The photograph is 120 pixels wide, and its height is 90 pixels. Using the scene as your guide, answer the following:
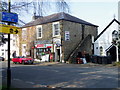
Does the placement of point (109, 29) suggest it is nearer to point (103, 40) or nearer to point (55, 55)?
point (103, 40)

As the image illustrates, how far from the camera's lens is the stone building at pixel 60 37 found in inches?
1057

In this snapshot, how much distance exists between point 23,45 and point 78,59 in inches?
541

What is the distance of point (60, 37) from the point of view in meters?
26.8

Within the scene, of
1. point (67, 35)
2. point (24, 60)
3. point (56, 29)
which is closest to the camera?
point (24, 60)

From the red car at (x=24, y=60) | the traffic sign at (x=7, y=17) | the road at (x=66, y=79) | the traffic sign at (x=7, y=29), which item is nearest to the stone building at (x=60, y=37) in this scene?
the red car at (x=24, y=60)

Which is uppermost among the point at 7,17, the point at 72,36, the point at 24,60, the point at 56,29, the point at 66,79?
the point at 56,29

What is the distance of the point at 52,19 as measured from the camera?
28938 millimetres

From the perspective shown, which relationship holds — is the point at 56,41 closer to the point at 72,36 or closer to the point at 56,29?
the point at 56,29

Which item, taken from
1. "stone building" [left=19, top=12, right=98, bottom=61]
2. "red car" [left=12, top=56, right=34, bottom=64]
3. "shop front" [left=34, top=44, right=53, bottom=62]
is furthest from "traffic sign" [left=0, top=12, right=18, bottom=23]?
"shop front" [left=34, top=44, right=53, bottom=62]

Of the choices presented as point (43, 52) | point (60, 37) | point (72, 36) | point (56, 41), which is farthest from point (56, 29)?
point (43, 52)

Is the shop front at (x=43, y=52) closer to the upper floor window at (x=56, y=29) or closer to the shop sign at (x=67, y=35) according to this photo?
the upper floor window at (x=56, y=29)

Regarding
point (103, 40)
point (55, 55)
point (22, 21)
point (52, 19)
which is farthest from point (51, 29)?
point (22, 21)

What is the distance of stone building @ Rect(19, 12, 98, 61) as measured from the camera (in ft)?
88.1

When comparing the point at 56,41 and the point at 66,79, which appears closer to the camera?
the point at 66,79
